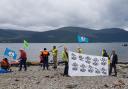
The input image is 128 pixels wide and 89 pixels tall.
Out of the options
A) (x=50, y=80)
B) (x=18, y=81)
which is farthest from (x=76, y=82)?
(x=18, y=81)

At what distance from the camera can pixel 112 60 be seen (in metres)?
26.1

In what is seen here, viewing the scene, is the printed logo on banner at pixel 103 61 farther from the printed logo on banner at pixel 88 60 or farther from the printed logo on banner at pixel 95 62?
the printed logo on banner at pixel 88 60

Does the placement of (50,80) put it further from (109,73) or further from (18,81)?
(109,73)

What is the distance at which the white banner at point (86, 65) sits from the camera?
79.8 ft

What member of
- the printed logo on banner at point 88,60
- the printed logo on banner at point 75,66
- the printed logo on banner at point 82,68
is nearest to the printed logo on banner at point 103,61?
the printed logo on banner at point 88,60

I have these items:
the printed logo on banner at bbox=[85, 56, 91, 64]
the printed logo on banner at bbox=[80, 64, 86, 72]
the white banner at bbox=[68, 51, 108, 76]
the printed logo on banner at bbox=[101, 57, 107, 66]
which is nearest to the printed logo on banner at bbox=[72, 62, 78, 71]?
the white banner at bbox=[68, 51, 108, 76]

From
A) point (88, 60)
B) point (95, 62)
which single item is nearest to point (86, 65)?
point (88, 60)

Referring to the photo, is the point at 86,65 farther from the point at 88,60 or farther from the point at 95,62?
the point at 95,62

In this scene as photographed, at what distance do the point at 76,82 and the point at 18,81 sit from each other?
3.93 meters

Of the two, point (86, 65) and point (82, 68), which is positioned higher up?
point (86, 65)

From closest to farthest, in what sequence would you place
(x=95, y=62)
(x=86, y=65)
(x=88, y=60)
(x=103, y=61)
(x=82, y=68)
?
(x=82, y=68)
(x=86, y=65)
(x=88, y=60)
(x=95, y=62)
(x=103, y=61)

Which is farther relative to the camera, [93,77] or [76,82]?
[93,77]

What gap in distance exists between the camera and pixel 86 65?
81.2 feet

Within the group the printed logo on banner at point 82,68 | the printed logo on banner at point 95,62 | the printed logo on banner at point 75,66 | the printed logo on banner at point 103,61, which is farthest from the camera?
the printed logo on banner at point 103,61
